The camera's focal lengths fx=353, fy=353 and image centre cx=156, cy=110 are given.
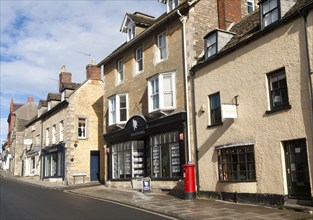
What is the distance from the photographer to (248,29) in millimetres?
15773

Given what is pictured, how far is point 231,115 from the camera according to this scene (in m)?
14.0

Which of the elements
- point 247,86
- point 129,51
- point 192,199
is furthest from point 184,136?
point 129,51

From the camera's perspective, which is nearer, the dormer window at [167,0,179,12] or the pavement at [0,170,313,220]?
the pavement at [0,170,313,220]

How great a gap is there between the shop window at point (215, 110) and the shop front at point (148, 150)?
71.6 inches

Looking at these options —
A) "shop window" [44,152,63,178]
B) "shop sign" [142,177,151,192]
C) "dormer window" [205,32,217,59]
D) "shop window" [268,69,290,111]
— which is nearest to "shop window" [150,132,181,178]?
"shop sign" [142,177,151,192]

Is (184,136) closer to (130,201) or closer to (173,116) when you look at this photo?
(173,116)

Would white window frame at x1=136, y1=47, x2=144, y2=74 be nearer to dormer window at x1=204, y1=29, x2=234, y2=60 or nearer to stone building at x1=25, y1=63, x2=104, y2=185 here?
dormer window at x1=204, y1=29, x2=234, y2=60

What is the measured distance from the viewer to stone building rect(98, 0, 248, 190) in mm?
17938

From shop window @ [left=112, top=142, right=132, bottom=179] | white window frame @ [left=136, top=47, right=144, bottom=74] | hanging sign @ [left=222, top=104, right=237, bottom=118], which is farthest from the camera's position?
shop window @ [left=112, top=142, right=132, bottom=179]

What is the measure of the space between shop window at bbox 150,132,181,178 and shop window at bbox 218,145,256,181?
311 centimetres

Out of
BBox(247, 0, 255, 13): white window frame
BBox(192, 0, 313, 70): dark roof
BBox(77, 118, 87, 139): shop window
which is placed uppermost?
BBox(247, 0, 255, 13): white window frame

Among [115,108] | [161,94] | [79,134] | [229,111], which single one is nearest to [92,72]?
[79,134]

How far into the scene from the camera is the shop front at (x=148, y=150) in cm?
1794

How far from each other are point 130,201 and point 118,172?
842 cm
